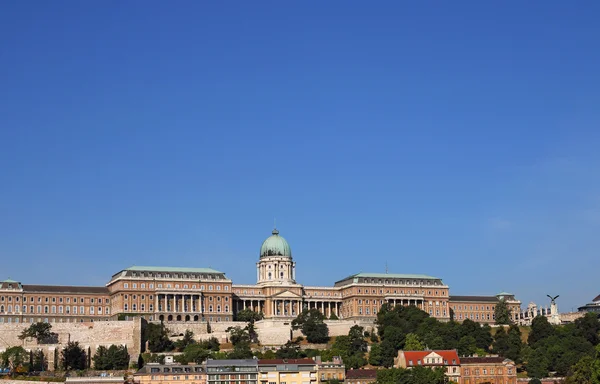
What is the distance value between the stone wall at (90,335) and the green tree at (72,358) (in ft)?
10.8

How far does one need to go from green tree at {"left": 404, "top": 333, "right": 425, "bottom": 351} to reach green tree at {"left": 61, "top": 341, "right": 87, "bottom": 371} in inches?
1779

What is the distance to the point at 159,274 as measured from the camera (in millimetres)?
184875

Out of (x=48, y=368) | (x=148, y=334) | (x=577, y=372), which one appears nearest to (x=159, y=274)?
(x=148, y=334)

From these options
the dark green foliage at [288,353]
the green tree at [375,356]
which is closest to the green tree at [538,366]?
the green tree at [375,356]

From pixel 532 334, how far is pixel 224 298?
5622cm

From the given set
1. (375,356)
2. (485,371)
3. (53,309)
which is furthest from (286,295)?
(485,371)

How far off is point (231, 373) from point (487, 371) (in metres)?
33.1

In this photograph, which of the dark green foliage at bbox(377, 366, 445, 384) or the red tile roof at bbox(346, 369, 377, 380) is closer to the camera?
the dark green foliage at bbox(377, 366, 445, 384)

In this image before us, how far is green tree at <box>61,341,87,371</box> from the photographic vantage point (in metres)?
143

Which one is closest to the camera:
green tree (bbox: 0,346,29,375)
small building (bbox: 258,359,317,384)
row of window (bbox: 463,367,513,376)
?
small building (bbox: 258,359,317,384)

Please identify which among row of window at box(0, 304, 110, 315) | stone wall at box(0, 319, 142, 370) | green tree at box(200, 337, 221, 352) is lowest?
green tree at box(200, 337, 221, 352)

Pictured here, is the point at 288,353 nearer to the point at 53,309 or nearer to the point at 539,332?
the point at 539,332

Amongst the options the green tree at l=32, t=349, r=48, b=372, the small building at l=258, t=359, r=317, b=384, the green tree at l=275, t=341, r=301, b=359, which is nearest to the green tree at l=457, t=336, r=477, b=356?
the green tree at l=275, t=341, r=301, b=359

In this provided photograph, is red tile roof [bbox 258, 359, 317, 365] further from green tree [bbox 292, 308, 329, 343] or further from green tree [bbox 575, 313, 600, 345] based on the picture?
green tree [bbox 575, 313, 600, 345]
